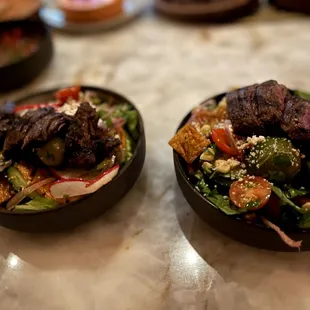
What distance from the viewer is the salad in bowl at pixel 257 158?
1.26 m

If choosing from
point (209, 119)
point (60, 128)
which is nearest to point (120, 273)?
point (60, 128)

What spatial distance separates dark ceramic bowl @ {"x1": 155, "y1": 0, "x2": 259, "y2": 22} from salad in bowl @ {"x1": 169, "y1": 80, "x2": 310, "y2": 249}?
1239 mm

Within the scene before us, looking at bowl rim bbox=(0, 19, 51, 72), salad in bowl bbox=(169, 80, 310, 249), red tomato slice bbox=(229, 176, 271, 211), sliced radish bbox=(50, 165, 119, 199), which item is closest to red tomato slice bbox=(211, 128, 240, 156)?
salad in bowl bbox=(169, 80, 310, 249)

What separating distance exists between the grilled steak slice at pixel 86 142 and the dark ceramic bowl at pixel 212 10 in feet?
4.53

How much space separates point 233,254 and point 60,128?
0.71m

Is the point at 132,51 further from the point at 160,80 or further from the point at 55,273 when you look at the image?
the point at 55,273

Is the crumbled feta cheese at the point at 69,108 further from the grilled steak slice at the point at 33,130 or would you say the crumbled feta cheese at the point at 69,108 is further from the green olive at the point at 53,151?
the green olive at the point at 53,151

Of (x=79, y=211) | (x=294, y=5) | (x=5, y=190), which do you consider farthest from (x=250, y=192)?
(x=294, y=5)

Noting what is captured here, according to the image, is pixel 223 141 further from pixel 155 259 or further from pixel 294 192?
pixel 155 259

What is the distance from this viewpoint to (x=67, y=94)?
174 centimetres

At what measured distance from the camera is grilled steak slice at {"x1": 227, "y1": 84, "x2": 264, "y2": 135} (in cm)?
139

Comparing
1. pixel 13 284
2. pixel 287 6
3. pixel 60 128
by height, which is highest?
pixel 60 128

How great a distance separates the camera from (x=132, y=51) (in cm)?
249

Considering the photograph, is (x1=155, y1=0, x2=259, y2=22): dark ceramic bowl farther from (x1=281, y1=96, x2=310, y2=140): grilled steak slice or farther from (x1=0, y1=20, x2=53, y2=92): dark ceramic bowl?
(x1=281, y1=96, x2=310, y2=140): grilled steak slice
